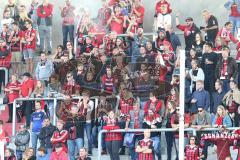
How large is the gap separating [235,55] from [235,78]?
1143 mm

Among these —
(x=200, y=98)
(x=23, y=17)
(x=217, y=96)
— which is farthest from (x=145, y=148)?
(x=23, y=17)

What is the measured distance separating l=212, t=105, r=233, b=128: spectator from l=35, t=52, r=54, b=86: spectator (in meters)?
4.29

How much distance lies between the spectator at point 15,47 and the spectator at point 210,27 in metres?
3.89

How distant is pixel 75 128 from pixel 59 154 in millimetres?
738

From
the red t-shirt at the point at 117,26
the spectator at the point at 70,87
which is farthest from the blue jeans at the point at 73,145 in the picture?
the red t-shirt at the point at 117,26

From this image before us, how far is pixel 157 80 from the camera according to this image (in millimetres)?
27672

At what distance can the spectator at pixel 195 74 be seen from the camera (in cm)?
2785

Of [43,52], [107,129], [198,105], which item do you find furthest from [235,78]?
[43,52]

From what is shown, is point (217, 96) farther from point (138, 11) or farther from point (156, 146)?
point (138, 11)

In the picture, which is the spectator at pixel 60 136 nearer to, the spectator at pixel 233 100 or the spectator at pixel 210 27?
the spectator at pixel 233 100

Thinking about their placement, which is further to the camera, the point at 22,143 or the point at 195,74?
the point at 22,143

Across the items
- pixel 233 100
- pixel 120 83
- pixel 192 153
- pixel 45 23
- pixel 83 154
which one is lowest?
pixel 83 154

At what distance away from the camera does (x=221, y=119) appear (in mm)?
26578

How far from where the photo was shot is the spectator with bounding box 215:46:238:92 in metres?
27.7
